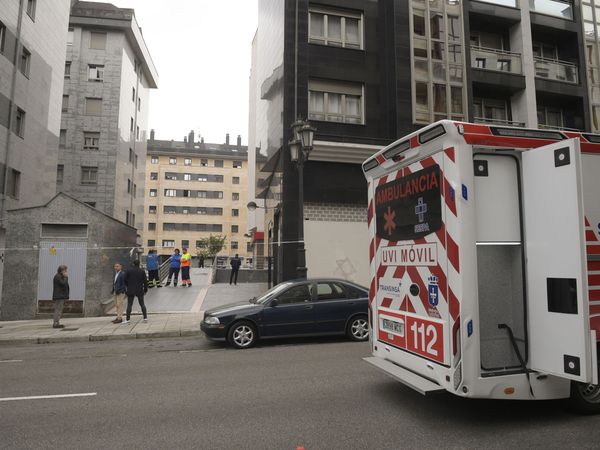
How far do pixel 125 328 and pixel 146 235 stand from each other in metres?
62.0

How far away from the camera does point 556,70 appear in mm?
19969

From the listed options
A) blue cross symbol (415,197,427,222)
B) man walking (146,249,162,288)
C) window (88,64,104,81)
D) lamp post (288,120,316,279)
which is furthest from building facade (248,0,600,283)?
window (88,64,104,81)

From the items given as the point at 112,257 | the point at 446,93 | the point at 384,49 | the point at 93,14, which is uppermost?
the point at 93,14

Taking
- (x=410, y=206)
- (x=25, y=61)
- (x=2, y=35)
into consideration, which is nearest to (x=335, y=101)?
(x=410, y=206)

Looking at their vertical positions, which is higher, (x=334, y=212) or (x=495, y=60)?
(x=495, y=60)

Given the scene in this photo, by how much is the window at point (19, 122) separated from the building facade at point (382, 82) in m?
12.4

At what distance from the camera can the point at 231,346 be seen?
28.2ft

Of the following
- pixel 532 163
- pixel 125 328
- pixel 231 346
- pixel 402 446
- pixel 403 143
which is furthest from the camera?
pixel 125 328

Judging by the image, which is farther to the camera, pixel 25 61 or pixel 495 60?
pixel 25 61

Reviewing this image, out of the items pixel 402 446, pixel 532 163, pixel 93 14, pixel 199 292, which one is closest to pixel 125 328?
pixel 199 292

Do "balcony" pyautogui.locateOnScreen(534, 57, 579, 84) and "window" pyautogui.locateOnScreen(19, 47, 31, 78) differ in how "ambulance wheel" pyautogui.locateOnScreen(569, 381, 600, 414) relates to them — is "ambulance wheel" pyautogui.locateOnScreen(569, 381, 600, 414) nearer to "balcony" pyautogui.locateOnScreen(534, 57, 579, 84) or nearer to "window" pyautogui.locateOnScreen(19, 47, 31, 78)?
"balcony" pyautogui.locateOnScreen(534, 57, 579, 84)

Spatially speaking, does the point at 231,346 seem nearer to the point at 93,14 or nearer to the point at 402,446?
the point at 402,446

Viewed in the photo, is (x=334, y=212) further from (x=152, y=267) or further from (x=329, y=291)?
(x=152, y=267)

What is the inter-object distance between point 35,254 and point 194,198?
197 ft
